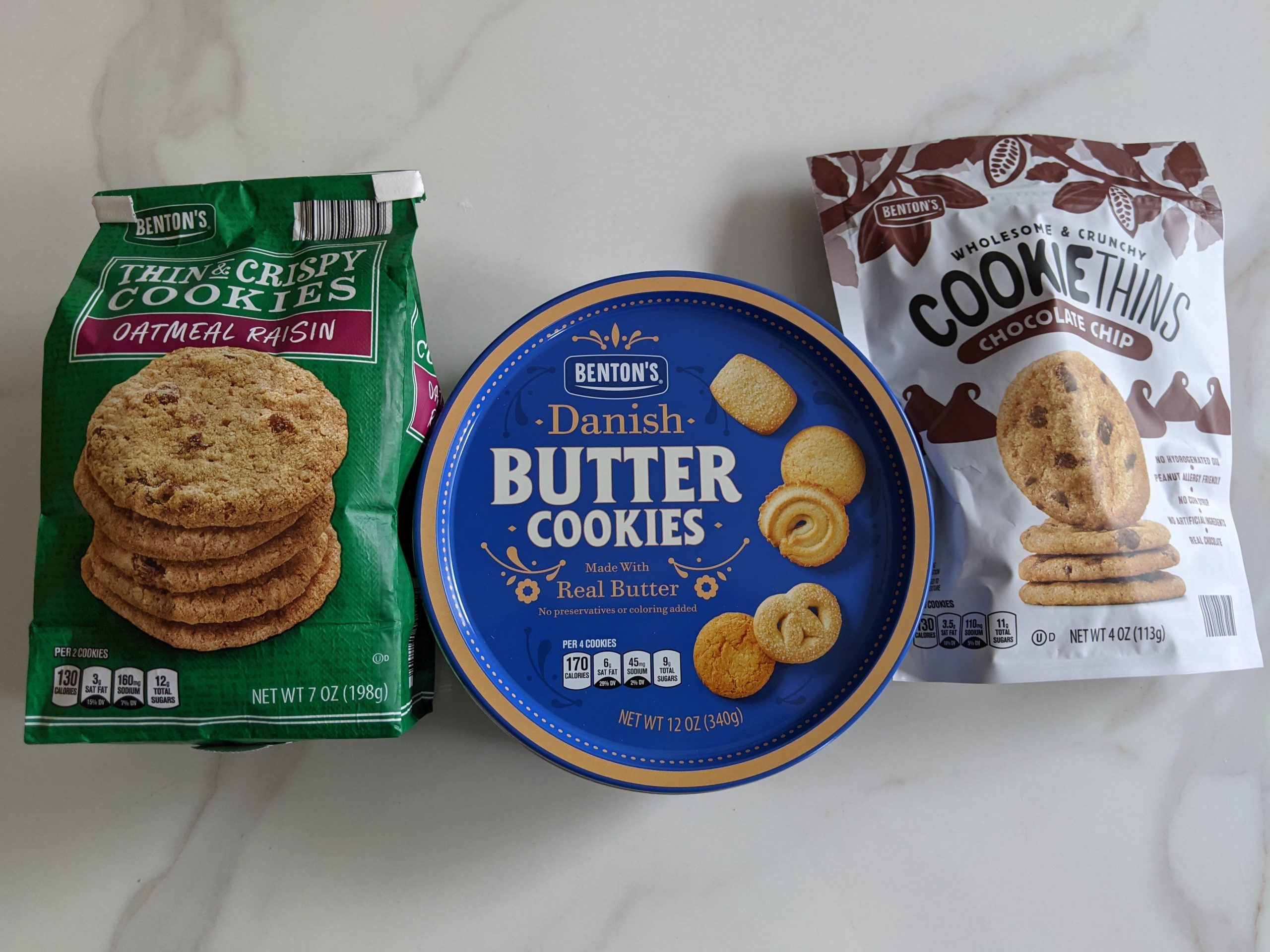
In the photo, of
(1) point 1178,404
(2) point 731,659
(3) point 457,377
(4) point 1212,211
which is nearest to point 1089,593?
(1) point 1178,404

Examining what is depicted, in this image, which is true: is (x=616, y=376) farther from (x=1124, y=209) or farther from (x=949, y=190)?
(x=1124, y=209)

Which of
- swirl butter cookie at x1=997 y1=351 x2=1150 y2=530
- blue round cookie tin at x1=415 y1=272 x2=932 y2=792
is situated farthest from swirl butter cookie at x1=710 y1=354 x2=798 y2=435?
swirl butter cookie at x1=997 y1=351 x2=1150 y2=530

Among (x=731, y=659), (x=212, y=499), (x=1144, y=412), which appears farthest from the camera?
(x=1144, y=412)

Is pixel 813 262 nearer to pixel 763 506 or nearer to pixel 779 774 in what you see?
pixel 763 506

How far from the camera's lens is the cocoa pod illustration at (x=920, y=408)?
90 cm

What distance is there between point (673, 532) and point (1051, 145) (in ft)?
2.23

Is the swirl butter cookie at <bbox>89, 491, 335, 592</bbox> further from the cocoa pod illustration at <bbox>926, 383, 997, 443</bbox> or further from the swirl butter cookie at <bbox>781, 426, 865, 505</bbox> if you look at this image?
the cocoa pod illustration at <bbox>926, 383, 997, 443</bbox>

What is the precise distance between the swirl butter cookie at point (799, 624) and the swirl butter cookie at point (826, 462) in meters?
0.11

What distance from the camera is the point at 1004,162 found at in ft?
3.08

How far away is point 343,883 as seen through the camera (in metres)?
A: 0.85

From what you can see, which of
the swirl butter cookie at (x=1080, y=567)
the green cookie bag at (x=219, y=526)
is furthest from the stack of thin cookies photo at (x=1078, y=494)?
the green cookie bag at (x=219, y=526)

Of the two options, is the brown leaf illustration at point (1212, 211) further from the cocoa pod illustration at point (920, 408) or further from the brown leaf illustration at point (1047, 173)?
the cocoa pod illustration at point (920, 408)

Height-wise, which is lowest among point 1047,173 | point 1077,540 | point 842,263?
point 1077,540

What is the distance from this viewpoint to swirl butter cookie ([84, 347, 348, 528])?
0.68 metres
